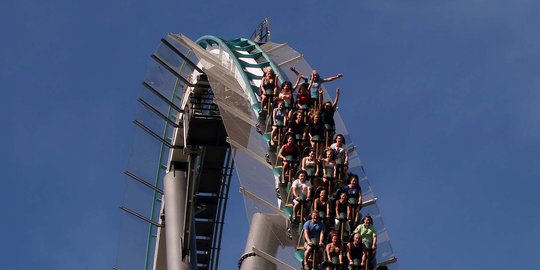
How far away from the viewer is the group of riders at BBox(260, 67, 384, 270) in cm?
2655

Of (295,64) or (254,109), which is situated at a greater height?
(295,64)

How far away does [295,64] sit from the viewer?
3497 centimetres

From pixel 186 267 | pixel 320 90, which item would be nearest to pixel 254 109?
pixel 320 90

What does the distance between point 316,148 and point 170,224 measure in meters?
4.76

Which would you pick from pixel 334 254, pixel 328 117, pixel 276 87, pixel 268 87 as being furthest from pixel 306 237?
pixel 276 87

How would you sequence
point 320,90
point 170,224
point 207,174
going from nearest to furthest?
point 320,90, point 170,224, point 207,174

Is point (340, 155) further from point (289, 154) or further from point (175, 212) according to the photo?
point (175, 212)

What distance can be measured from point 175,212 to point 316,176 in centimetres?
567

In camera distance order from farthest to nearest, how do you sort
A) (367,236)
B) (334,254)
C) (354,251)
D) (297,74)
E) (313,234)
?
(297,74), (367,236), (313,234), (354,251), (334,254)

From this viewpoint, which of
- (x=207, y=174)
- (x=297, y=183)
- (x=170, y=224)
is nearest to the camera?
(x=297, y=183)

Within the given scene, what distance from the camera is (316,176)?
Result: 92.7 feet

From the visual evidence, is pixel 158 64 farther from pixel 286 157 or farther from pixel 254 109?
pixel 286 157

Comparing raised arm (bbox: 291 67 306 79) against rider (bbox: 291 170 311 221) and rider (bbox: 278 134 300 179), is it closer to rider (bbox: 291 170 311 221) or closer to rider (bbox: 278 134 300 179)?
rider (bbox: 278 134 300 179)

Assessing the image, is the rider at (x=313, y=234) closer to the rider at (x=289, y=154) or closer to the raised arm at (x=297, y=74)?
the rider at (x=289, y=154)
